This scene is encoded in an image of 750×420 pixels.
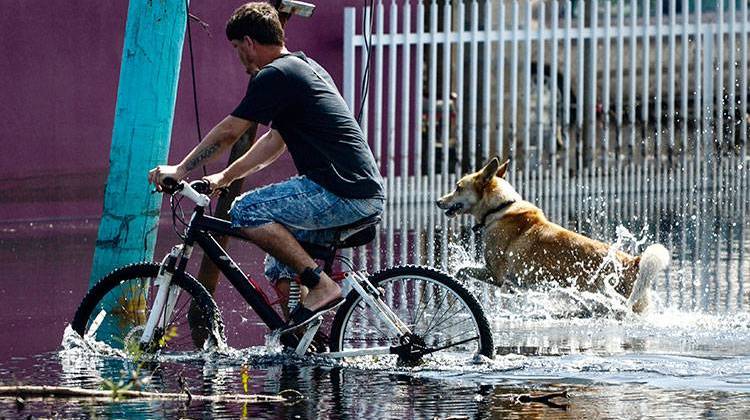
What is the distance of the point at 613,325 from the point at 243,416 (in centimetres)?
380

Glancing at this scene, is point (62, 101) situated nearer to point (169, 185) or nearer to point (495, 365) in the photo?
point (169, 185)

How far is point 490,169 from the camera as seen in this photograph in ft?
39.5

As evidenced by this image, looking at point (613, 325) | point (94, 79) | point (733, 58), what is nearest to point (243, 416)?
point (613, 325)

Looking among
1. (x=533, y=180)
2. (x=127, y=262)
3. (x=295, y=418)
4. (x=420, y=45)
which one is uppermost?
(x=420, y=45)

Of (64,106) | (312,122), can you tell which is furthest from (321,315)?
(64,106)

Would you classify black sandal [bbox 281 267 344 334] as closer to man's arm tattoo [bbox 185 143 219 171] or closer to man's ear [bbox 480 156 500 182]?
man's arm tattoo [bbox 185 143 219 171]

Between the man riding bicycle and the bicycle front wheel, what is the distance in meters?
0.16

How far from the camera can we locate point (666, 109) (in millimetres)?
20297

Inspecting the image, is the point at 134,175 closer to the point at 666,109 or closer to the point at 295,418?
the point at 295,418

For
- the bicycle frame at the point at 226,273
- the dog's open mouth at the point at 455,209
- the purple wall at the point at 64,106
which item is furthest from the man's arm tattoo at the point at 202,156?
the purple wall at the point at 64,106

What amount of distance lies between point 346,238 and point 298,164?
0.42m

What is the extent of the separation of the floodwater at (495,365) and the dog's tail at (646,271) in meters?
0.11

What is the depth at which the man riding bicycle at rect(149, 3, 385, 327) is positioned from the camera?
8.56 meters

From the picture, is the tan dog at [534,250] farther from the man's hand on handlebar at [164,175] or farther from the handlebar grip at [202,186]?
the man's hand on handlebar at [164,175]
